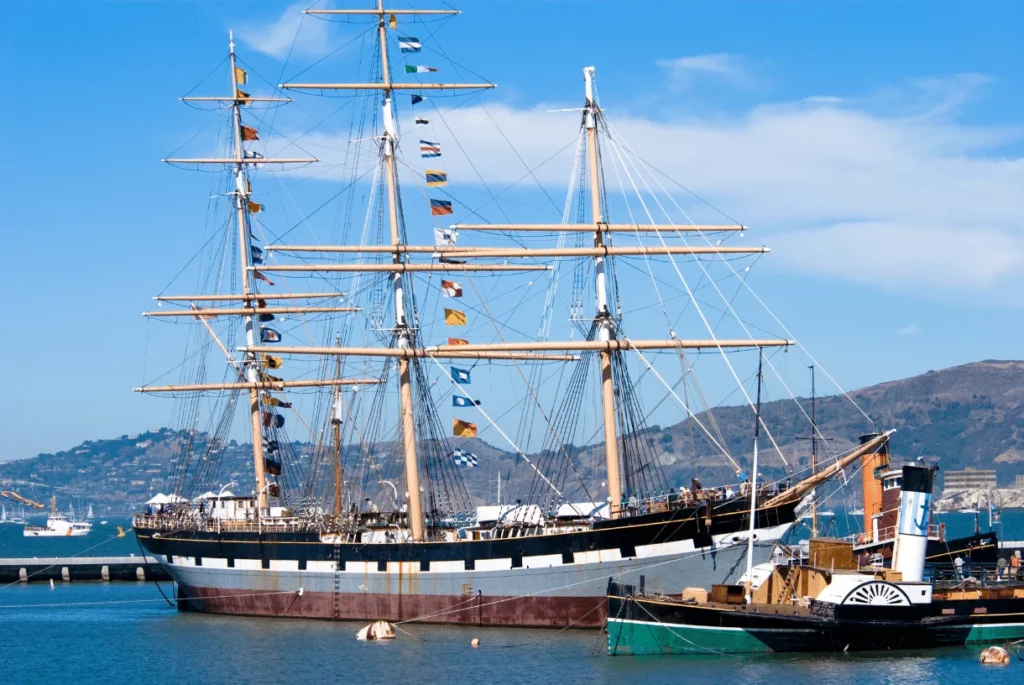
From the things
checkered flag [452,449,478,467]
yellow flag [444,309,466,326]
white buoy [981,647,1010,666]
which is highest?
yellow flag [444,309,466,326]

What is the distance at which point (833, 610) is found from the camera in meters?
42.1

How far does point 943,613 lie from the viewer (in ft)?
141

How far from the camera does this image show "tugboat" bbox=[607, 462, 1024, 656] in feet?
138

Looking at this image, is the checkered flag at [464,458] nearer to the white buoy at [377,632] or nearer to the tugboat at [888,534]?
the white buoy at [377,632]

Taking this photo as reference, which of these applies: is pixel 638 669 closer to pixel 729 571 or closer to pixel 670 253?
pixel 729 571

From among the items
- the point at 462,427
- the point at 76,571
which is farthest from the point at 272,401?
the point at 76,571

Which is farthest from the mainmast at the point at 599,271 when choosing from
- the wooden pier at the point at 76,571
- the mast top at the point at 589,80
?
the wooden pier at the point at 76,571

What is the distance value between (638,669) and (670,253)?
19079 mm

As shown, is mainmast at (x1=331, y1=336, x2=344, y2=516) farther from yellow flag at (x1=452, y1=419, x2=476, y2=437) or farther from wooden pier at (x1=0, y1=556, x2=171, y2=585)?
wooden pier at (x1=0, y1=556, x2=171, y2=585)

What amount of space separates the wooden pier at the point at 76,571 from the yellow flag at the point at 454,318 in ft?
130

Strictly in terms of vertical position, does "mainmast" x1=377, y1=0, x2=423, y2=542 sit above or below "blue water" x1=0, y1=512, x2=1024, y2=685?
above

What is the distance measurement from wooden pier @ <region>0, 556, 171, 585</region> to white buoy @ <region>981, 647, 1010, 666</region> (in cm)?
6128

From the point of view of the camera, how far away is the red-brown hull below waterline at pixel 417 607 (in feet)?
168

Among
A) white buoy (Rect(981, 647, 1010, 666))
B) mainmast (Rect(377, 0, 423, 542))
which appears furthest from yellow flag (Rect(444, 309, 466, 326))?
white buoy (Rect(981, 647, 1010, 666))
